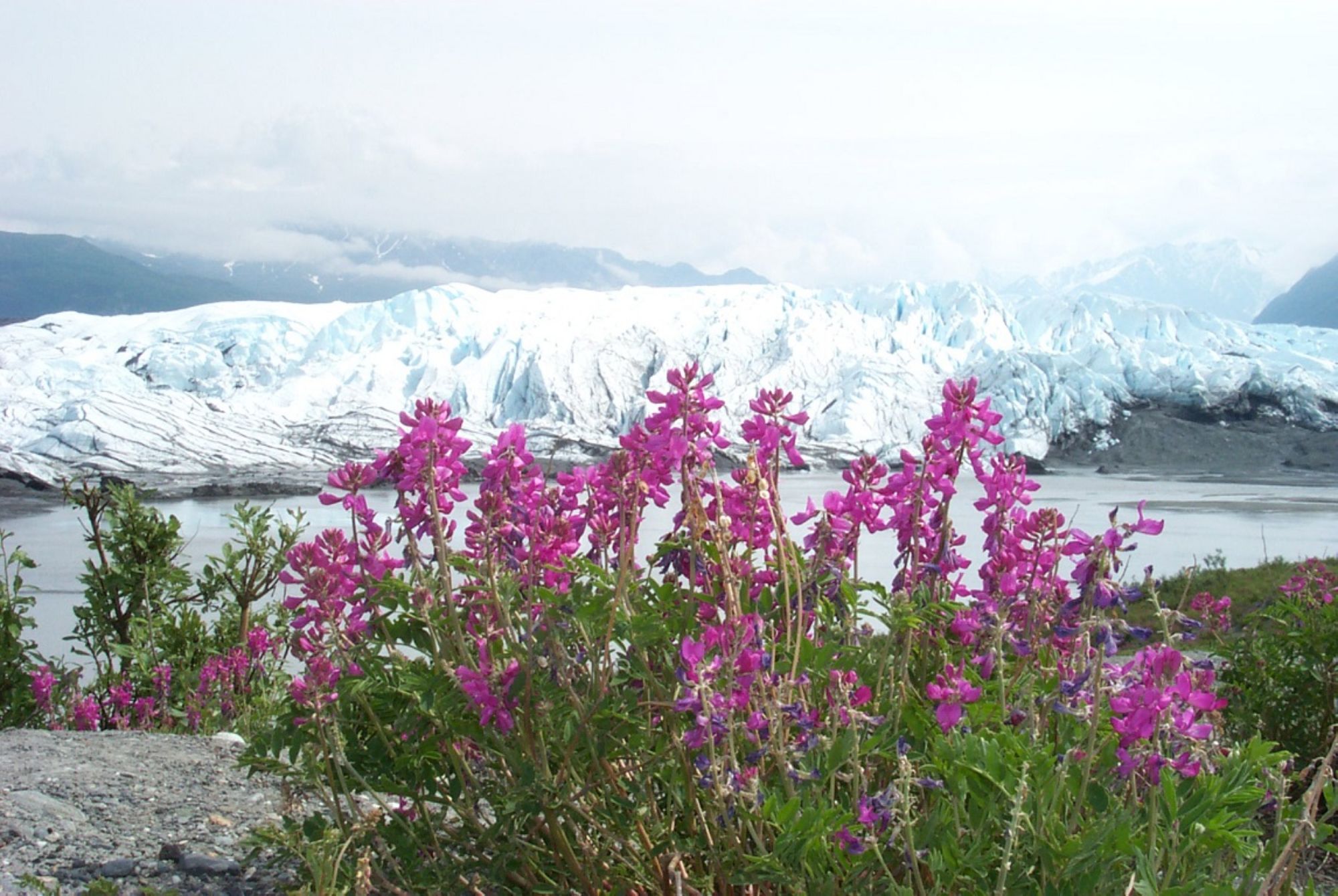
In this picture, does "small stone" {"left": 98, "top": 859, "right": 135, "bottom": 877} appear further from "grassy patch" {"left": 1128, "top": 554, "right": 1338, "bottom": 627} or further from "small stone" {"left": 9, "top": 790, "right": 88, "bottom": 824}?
"grassy patch" {"left": 1128, "top": 554, "right": 1338, "bottom": 627}

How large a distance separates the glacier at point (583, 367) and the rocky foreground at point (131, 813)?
16.9 meters

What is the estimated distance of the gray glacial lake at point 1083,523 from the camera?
785 cm

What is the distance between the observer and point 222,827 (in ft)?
8.87

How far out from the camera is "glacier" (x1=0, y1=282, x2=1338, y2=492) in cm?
2241

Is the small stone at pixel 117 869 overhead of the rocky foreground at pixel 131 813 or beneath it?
overhead

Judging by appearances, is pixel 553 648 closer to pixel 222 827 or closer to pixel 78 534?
pixel 222 827

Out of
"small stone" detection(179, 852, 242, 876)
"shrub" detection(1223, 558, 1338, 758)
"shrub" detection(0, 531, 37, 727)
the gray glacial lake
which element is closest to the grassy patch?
the gray glacial lake

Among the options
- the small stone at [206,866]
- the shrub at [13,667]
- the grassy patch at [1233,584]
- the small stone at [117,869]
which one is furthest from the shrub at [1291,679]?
the grassy patch at [1233,584]

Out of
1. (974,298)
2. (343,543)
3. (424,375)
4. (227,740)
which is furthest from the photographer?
(974,298)

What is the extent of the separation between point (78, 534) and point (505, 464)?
13145 millimetres

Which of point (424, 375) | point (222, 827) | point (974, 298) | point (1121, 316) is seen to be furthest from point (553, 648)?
point (1121, 316)

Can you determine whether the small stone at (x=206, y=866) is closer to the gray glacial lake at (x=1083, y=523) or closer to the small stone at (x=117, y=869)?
the small stone at (x=117, y=869)

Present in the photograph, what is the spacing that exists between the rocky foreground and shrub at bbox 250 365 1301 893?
667 mm

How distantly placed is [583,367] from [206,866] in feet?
86.2
